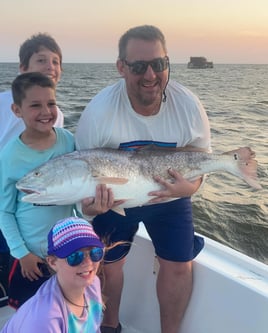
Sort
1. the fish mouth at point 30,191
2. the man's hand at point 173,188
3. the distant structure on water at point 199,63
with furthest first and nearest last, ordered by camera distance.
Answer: the distant structure on water at point 199,63 < the man's hand at point 173,188 < the fish mouth at point 30,191

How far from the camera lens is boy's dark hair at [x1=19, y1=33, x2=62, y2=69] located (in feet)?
10.5

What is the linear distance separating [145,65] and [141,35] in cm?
21

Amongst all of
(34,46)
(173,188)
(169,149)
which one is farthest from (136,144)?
(34,46)

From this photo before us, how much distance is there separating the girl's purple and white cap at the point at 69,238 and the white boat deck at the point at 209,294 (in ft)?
3.95

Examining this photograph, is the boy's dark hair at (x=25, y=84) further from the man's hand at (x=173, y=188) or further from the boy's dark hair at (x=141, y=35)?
the man's hand at (x=173, y=188)

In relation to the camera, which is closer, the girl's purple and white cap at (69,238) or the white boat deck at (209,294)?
the girl's purple and white cap at (69,238)

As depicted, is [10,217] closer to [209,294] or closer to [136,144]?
[136,144]

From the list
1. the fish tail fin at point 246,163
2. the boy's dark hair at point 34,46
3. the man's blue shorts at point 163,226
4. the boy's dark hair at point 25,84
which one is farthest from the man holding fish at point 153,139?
the boy's dark hair at point 34,46

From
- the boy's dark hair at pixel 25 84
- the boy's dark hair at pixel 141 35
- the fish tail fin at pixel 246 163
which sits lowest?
the fish tail fin at pixel 246 163

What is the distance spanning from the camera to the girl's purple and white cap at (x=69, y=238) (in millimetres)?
1968

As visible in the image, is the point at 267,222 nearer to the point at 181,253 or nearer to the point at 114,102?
the point at 181,253

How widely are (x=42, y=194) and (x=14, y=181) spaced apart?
0.19 metres

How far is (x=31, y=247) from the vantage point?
2.55 m

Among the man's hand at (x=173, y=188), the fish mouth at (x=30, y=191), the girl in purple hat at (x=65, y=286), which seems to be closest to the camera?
the girl in purple hat at (x=65, y=286)
